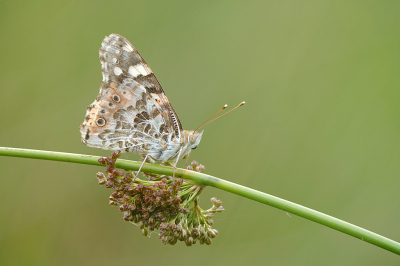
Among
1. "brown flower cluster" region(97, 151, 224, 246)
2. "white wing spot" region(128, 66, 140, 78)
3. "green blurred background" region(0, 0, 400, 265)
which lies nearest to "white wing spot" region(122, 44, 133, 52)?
"white wing spot" region(128, 66, 140, 78)

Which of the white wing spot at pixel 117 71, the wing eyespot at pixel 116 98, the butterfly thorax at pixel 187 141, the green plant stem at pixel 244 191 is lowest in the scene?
the green plant stem at pixel 244 191

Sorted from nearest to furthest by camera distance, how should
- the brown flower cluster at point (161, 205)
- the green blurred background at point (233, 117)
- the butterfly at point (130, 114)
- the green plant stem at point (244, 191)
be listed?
1. the green plant stem at point (244, 191)
2. the brown flower cluster at point (161, 205)
3. the butterfly at point (130, 114)
4. the green blurred background at point (233, 117)

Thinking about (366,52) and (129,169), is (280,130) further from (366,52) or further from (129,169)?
(129,169)

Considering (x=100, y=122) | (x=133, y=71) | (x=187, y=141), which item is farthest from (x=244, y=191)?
(x=133, y=71)

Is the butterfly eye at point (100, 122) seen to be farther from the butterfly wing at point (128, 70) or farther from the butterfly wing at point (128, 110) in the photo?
the butterfly wing at point (128, 70)

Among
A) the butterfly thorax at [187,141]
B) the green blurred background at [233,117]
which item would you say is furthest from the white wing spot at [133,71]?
the green blurred background at [233,117]

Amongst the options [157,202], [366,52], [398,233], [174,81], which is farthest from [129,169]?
[366,52]
